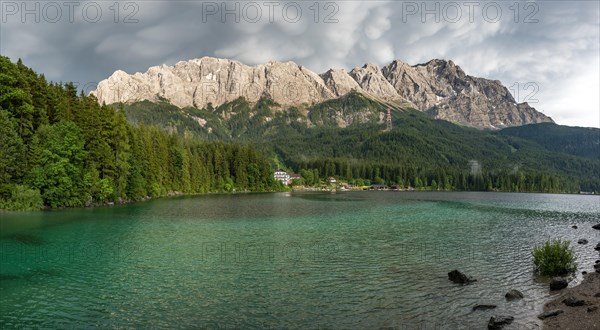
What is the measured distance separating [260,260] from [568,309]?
78.4 ft

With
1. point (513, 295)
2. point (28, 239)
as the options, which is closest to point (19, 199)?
point (28, 239)

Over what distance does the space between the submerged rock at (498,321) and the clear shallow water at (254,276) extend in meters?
0.60

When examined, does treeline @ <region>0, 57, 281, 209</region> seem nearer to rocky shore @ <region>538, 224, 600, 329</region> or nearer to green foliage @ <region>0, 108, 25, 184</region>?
green foliage @ <region>0, 108, 25, 184</region>

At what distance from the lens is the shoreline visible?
19141 millimetres

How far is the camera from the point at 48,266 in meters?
30.4

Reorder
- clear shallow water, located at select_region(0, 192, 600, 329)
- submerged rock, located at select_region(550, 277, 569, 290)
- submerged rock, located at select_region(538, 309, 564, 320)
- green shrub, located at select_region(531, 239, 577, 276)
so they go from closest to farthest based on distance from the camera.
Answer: clear shallow water, located at select_region(0, 192, 600, 329) → submerged rock, located at select_region(538, 309, 564, 320) → submerged rock, located at select_region(550, 277, 569, 290) → green shrub, located at select_region(531, 239, 577, 276)

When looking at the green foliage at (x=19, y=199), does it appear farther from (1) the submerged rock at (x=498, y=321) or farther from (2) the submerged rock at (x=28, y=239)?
(1) the submerged rock at (x=498, y=321)

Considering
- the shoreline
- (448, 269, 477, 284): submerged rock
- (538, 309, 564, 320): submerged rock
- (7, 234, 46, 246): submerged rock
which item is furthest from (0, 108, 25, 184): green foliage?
the shoreline

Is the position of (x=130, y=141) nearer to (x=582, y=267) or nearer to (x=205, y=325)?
(x=205, y=325)

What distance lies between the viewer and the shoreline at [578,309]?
1914 cm

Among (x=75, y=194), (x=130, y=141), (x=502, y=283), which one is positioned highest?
(x=130, y=141)

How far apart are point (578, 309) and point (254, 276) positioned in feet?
71.4

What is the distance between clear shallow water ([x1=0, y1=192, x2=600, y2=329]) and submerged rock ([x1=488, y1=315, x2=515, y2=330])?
1.97 ft

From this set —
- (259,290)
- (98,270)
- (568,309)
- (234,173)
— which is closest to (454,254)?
(568,309)
